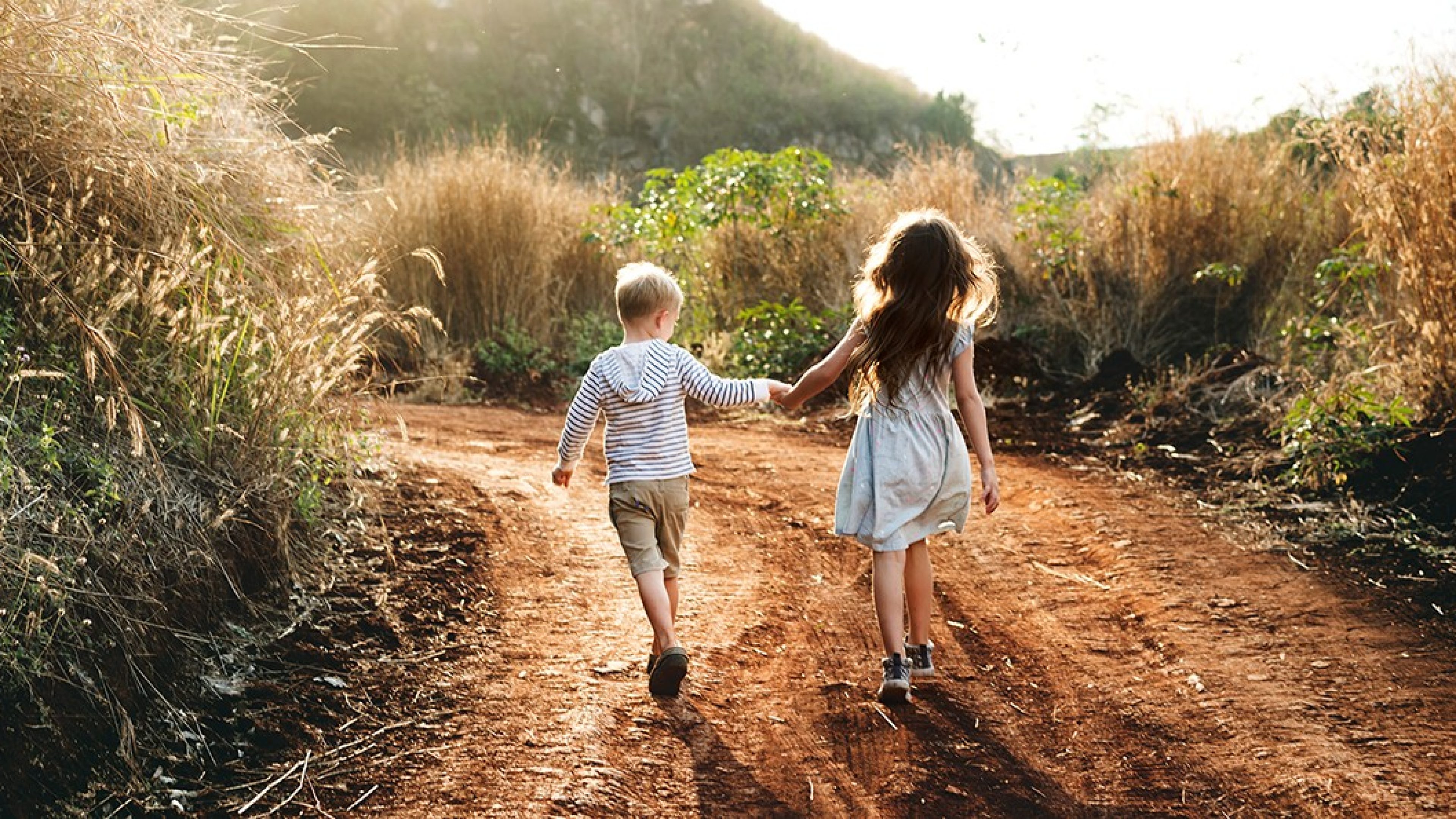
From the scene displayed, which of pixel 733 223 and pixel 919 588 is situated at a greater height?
pixel 733 223

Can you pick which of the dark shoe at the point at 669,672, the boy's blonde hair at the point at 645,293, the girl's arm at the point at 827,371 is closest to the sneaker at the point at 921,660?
the dark shoe at the point at 669,672

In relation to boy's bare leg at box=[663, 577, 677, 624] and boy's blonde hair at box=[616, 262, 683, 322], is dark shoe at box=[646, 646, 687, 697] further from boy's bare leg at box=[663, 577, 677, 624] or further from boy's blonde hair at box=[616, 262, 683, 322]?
boy's blonde hair at box=[616, 262, 683, 322]

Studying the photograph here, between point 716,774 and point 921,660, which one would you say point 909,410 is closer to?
point 921,660

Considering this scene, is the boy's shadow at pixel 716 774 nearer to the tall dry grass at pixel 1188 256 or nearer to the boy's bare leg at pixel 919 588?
the boy's bare leg at pixel 919 588

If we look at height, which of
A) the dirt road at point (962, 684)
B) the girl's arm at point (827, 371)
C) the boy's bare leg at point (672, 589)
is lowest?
the dirt road at point (962, 684)

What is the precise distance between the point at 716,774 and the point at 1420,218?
186 inches

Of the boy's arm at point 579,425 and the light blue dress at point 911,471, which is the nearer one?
the light blue dress at point 911,471

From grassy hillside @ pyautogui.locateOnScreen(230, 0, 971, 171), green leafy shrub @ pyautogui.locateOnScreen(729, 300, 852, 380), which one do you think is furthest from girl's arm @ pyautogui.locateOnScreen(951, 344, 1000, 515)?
grassy hillside @ pyautogui.locateOnScreen(230, 0, 971, 171)

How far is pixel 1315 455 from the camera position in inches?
241

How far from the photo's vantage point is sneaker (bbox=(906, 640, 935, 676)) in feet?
13.5

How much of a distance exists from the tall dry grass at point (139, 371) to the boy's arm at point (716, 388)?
150 cm

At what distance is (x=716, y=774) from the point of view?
11.3 feet

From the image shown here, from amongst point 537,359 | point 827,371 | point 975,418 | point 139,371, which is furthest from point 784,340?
point 139,371

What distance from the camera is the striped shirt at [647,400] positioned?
3.99 metres
